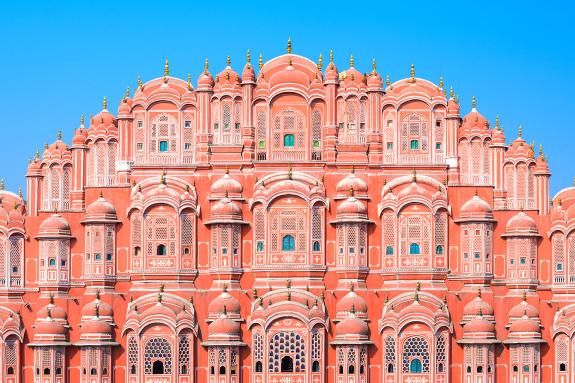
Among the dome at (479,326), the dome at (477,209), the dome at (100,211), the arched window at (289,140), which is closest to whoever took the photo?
the dome at (479,326)

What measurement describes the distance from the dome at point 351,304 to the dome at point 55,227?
11647 mm

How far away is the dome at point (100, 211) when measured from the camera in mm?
70125

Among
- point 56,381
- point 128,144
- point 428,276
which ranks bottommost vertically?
point 56,381

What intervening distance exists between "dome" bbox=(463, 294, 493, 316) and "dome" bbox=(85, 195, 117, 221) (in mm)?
14983

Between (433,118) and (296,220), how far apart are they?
7.20 metres

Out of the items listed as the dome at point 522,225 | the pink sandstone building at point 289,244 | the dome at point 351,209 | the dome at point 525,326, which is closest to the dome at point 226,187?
the pink sandstone building at point 289,244

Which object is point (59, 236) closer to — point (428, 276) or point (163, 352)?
point (163, 352)

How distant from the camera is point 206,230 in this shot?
232ft

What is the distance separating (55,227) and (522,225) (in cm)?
1915

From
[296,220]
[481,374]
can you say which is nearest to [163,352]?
[296,220]

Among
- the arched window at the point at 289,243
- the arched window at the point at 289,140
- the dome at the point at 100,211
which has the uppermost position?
the arched window at the point at 289,140

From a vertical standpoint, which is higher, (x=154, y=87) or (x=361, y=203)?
(x=154, y=87)

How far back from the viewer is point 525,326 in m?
68.9

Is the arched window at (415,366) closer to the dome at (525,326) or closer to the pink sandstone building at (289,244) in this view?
the pink sandstone building at (289,244)
